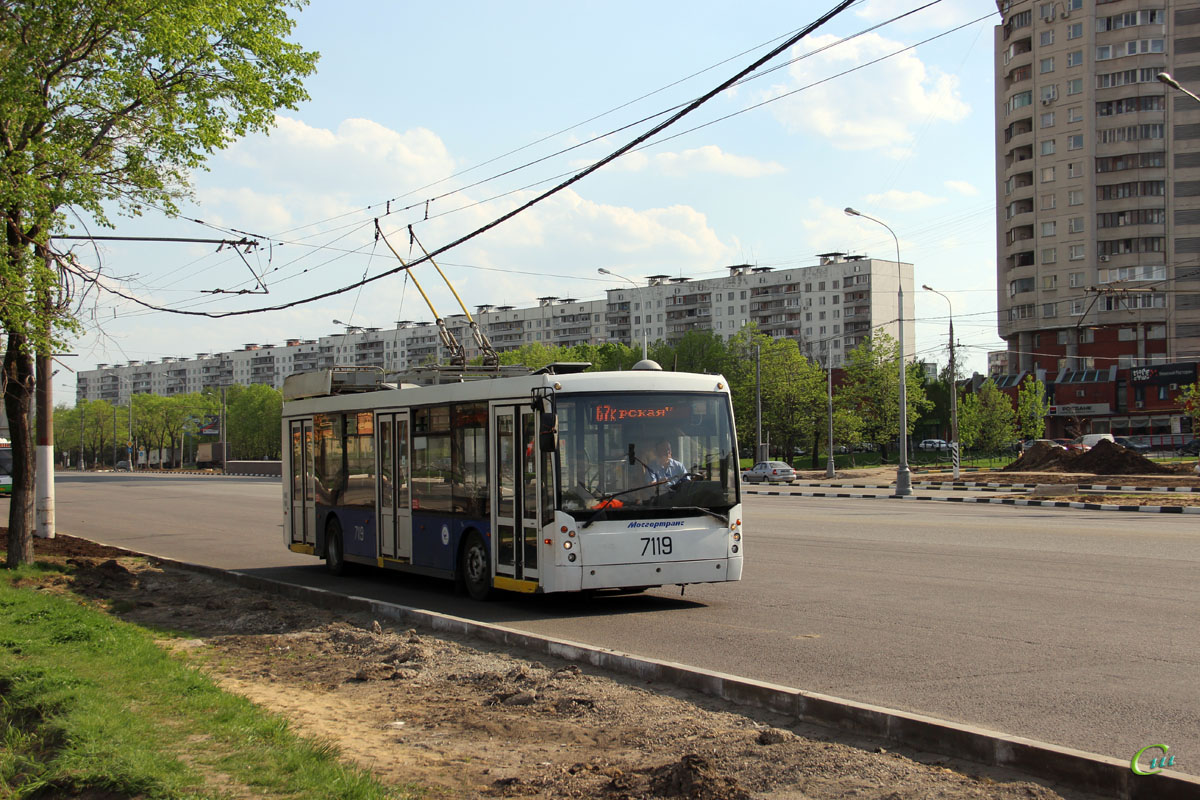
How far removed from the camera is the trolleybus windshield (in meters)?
11.2

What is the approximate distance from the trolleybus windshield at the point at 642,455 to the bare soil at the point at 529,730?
228cm

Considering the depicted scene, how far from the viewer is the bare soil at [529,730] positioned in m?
5.22

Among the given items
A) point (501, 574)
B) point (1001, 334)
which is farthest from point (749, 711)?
point (1001, 334)

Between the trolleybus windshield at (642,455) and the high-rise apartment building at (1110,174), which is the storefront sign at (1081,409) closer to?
the high-rise apartment building at (1110,174)

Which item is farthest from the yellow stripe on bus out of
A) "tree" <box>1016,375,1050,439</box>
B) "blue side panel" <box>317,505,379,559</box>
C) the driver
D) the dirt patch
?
"tree" <box>1016,375,1050,439</box>

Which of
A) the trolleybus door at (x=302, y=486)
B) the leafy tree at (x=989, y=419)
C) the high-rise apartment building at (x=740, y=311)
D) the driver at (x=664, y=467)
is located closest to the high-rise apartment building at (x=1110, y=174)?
the leafy tree at (x=989, y=419)

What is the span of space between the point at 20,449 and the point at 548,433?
9.39 m

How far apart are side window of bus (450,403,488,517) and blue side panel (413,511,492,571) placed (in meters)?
0.15

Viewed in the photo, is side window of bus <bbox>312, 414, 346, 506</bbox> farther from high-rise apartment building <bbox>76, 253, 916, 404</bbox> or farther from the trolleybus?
high-rise apartment building <bbox>76, 253, 916, 404</bbox>

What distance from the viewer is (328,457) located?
53.1ft

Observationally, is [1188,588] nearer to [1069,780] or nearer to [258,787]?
[1069,780]

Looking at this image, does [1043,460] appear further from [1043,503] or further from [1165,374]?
[1165,374]

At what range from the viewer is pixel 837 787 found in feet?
16.9

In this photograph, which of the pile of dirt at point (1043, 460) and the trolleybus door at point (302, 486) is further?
the pile of dirt at point (1043, 460)
